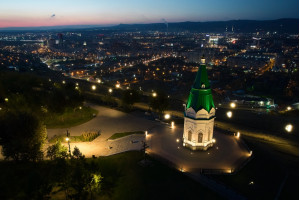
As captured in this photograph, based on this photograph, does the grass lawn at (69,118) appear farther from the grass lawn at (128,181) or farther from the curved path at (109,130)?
the grass lawn at (128,181)

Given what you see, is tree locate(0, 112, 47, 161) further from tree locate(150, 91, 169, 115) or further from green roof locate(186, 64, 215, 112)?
tree locate(150, 91, 169, 115)

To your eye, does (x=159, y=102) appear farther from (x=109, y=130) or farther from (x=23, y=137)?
(x=23, y=137)

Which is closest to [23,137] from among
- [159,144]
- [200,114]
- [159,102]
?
[159,144]

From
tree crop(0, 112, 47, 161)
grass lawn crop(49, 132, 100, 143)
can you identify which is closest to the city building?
grass lawn crop(49, 132, 100, 143)

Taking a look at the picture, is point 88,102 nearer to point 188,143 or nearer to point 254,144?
point 188,143

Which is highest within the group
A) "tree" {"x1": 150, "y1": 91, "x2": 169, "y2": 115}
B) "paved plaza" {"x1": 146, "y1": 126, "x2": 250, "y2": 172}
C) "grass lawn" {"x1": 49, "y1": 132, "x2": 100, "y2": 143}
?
"tree" {"x1": 150, "y1": 91, "x2": 169, "y2": 115}

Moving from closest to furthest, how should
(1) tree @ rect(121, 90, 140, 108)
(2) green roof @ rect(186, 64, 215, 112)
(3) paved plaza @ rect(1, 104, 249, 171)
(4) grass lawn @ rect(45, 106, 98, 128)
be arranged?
(3) paved plaza @ rect(1, 104, 249, 171) < (2) green roof @ rect(186, 64, 215, 112) < (4) grass lawn @ rect(45, 106, 98, 128) < (1) tree @ rect(121, 90, 140, 108)

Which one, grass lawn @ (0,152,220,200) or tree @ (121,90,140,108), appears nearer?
grass lawn @ (0,152,220,200)

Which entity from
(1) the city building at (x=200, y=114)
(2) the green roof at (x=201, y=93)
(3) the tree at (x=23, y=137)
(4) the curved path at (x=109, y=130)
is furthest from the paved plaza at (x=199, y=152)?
(3) the tree at (x=23, y=137)
